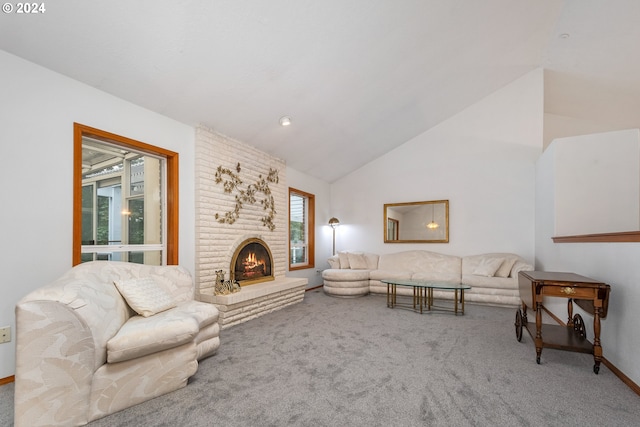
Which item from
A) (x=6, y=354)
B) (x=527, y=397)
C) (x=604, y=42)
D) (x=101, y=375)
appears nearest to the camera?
(x=101, y=375)

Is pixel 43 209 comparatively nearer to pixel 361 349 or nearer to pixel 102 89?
pixel 102 89

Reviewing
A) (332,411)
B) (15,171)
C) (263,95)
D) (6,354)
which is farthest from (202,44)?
(332,411)

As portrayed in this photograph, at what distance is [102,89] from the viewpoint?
2.83 metres

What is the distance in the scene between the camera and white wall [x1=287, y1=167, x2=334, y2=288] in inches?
239

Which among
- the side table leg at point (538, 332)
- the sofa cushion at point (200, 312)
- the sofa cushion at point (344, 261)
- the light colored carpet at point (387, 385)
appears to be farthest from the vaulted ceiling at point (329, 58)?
the side table leg at point (538, 332)

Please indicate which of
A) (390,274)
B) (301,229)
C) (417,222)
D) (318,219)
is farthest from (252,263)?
(417,222)

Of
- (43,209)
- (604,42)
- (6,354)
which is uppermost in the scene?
(604,42)

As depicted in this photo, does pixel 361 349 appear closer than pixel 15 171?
No

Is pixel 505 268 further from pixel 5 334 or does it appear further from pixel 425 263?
pixel 5 334

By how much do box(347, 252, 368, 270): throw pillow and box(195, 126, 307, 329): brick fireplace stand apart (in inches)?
59.2

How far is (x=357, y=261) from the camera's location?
20.1 feet

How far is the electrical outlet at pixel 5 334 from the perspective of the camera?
2.20 meters

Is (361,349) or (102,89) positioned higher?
(102,89)

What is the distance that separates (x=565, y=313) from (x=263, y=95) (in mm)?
4471
